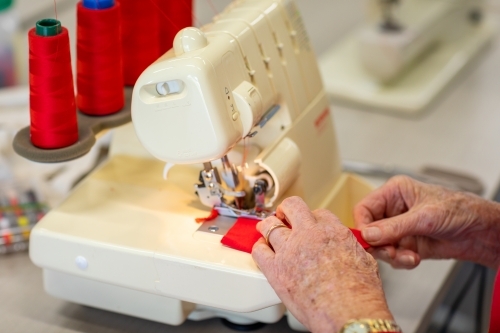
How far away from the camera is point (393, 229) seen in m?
1.17

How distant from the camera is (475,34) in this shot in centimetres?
233

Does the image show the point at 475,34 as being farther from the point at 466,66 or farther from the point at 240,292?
the point at 240,292

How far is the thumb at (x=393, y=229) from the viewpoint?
115cm

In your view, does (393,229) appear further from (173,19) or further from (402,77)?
(402,77)

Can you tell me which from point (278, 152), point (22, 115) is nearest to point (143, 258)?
point (278, 152)

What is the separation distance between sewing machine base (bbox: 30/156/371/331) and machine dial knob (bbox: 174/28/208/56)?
29 centimetres

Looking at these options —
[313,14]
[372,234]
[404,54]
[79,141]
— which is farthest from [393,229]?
[313,14]

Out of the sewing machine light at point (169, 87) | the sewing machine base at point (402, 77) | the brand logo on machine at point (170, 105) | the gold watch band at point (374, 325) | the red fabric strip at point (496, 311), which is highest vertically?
the sewing machine light at point (169, 87)

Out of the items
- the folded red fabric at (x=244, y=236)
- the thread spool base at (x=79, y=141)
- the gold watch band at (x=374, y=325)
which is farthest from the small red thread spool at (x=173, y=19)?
the gold watch band at (x=374, y=325)

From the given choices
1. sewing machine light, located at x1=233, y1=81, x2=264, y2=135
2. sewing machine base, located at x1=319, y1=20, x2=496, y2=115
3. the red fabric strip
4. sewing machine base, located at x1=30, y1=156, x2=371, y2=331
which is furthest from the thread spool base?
sewing machine base, located at x1=319, y1=20, x2=496, y2=115

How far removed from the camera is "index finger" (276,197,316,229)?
1051mm

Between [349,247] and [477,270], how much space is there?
0.93 m

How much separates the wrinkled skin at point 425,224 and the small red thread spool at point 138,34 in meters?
0.47

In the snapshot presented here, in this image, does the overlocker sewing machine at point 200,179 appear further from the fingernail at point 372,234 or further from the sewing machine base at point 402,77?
the sewing machine base at point 402,77
